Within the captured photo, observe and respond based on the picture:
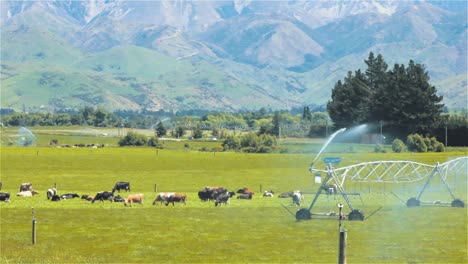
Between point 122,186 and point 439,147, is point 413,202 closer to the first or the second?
point 122,186

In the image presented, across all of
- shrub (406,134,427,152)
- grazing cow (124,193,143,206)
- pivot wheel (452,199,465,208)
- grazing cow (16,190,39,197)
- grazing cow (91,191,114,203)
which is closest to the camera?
pivot wheel (452,199,465,208)

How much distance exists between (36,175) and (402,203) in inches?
2342

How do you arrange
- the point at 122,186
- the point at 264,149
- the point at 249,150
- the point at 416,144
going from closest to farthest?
the point at 122,186 < the point at 416,144 < the point at 264,149 < the point at 249,150

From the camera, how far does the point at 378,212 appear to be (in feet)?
229

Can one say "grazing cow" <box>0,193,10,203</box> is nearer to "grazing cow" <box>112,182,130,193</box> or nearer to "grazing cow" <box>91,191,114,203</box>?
"grazing cow" <box>91,191,114,203</box>

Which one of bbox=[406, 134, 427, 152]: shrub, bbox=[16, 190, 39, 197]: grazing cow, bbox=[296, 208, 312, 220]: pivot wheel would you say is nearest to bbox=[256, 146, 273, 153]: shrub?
bbox=[406, 134, 427, 152]: shrub

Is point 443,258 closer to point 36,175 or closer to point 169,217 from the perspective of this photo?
point 169,217

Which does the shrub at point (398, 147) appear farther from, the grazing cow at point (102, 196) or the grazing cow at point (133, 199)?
the grazing cow at point (133, 199)

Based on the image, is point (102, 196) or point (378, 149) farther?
point (378, 149)

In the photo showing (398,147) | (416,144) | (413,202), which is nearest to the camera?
(413,202)

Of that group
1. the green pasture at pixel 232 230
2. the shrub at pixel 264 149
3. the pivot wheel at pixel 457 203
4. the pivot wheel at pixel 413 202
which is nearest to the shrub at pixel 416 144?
the shrub at pixel 264 149

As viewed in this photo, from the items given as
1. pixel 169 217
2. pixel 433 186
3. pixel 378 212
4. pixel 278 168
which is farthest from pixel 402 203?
pixel 278 168

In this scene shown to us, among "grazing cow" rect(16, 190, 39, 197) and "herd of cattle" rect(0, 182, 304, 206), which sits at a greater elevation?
"herd of cattle" rect(0, 182, 304, 206)

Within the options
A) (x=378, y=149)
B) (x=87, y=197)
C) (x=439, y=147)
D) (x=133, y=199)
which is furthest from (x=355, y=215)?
(x=439, y=147)
